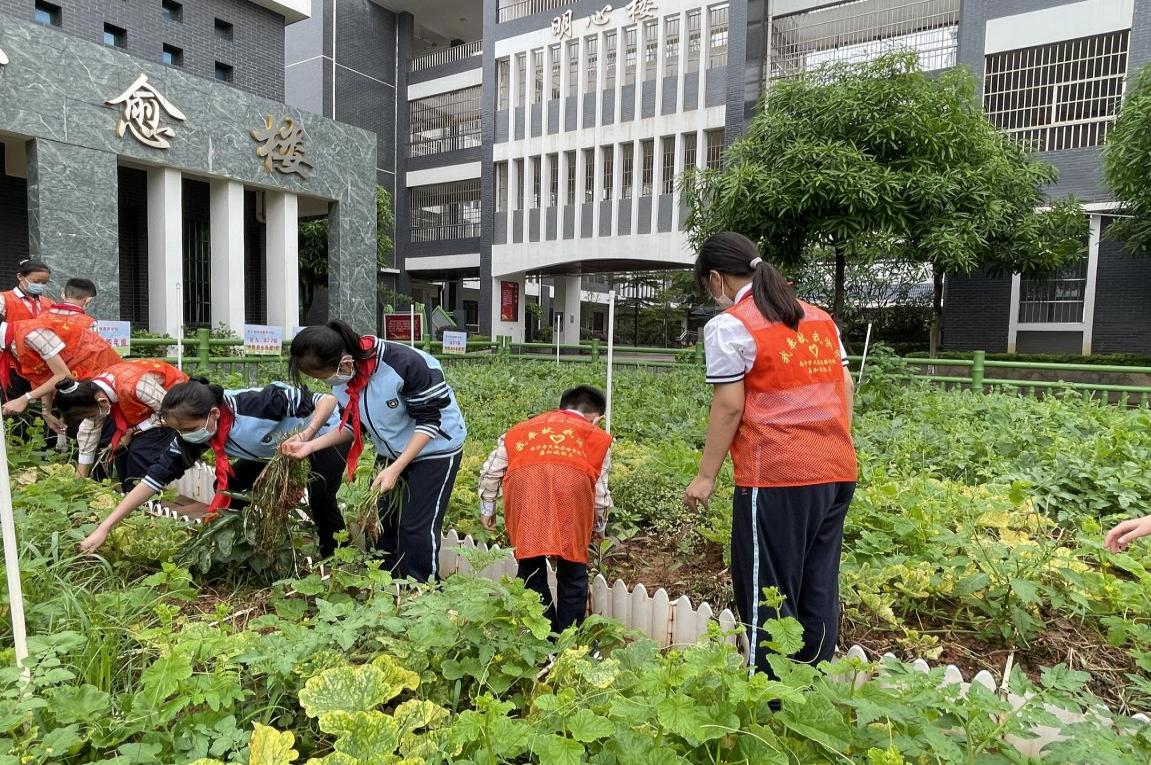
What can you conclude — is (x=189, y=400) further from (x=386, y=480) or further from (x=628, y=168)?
(x=628, y=168)

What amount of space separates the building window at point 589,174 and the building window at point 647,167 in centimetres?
168

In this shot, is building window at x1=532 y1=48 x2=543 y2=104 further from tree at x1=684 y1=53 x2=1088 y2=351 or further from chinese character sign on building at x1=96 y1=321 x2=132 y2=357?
chinese character sign on building at x1=96 y1=321 x2=132 y2=357

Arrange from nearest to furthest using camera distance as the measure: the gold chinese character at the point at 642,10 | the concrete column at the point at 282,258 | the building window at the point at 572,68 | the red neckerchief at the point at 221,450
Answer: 1. the red neckerchief at the point at 221,450
2. the concrete column at the point at 282,258
3. the gold chinese character at the point at 642,10
4. the building window at the point at 572,68

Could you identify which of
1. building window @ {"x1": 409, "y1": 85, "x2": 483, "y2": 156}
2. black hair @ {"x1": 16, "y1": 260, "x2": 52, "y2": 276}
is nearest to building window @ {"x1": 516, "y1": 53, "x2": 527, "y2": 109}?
building window @ {"x1": 409, "y1": 85, "x2": 483, "y2": 156}

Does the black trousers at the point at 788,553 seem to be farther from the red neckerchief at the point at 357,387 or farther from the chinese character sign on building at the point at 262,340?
the chinese character sign on building at the point at 262,340

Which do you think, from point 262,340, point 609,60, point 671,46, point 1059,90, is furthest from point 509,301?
point 1059,90

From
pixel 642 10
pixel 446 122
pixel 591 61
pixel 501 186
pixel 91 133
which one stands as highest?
pixel 642 10

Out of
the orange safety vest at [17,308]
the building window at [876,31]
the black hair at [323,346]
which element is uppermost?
the building window at [876,31]

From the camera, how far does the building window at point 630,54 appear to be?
2003cm

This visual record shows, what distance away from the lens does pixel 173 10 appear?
48.2 ft

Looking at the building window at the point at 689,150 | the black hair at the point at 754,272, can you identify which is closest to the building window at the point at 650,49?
the building window at the point at 689,150

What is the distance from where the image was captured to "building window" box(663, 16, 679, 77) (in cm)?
1931

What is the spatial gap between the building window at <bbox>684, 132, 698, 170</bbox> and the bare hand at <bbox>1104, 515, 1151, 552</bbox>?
18519mm

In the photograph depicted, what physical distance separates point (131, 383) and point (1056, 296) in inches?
686
